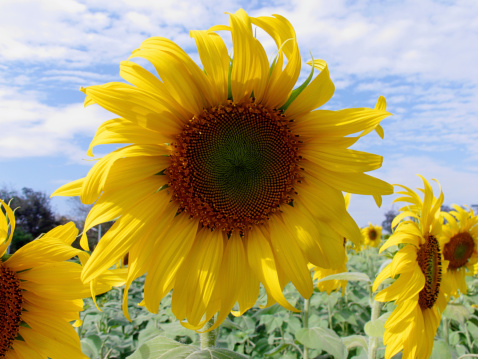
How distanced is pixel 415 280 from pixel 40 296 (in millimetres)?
2686

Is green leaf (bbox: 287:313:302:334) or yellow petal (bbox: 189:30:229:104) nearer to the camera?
yellow petal (bbox: 189:30:229:104)

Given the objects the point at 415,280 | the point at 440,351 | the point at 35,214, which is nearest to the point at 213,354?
the point at 415,280

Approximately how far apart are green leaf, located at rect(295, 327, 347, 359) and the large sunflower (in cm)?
147

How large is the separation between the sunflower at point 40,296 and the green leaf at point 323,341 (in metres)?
1.91

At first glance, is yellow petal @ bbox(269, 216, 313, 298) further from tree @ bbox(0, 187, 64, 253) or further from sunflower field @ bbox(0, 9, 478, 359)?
tree @ bbox(0, 187, 64, 253)

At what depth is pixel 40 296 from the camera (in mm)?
2473

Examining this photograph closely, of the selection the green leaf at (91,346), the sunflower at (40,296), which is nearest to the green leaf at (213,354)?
the sunflower at (40,296)

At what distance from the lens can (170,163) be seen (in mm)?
2059

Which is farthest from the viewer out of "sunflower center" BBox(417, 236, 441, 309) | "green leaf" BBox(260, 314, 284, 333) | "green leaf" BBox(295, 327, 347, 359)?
"green leaf" BBox(260, 314, 284, 333)

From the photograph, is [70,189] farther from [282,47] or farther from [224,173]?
[282,47]

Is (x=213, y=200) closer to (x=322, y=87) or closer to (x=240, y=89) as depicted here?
(x=240, y=89)

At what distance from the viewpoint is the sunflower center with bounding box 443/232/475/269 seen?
566 cm

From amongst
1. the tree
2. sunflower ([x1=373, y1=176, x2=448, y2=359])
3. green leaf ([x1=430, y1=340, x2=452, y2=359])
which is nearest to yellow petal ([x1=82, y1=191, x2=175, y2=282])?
sunflower ([x1=373, y1=176, x2=448, y2=359])

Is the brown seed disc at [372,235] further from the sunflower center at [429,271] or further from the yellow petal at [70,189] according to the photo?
the yellow petal at [70,189]
